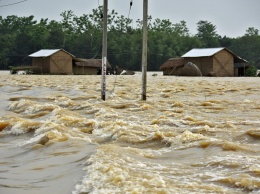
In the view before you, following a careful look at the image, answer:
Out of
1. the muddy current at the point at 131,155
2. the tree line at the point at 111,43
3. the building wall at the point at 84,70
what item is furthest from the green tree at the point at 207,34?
the muddy current at the point at 131,155

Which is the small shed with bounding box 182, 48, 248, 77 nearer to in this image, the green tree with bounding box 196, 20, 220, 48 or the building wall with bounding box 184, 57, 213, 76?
the building wall with bounding box 184, 57, 213, 76

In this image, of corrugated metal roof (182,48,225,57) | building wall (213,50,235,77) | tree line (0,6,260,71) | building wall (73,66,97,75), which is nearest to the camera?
corrugated metal roof (182,48,225,57)

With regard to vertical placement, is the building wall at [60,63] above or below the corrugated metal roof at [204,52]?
below

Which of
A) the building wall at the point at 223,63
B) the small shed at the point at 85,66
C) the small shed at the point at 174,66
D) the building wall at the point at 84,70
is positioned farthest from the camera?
the building wall at the point at 84,70

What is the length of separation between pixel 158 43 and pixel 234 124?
54.3 meters

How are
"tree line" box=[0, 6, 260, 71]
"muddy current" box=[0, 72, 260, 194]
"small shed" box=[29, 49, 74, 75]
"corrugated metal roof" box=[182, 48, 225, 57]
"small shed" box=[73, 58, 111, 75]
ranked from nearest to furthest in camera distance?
"muddy current" box=[0, 72, 260, 194], "corrugated metal roof" box=[182, 48, 225, 57], "small shed" box=[29, 49, 74, 75], "small shed" box=[73, 58, 111, 75], "tree line" box=[0, 6, 260, 71]

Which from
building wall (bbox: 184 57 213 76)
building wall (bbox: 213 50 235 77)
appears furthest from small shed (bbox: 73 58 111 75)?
building wall (bbox: 213 50 235 77)

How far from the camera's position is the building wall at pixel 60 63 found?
42719 millimetres

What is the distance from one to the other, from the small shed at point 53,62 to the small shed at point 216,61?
41.1 ft

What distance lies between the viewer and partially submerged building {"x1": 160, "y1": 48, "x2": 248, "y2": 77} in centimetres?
3788

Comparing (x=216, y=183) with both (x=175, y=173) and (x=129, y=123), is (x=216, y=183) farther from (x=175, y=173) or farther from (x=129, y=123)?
(x=129, y=123)

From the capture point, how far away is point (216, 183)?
3486 mm

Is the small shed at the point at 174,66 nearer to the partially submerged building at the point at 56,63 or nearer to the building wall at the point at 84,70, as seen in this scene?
the building wall at the point at 84,70

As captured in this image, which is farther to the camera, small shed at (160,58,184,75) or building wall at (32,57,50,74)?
building wall at (32,57,50,74)
